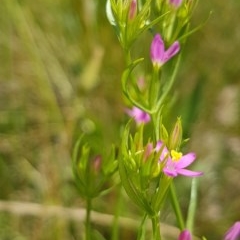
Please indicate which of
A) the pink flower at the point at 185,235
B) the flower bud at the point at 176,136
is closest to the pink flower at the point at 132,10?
the flower bud at the point at 176,136

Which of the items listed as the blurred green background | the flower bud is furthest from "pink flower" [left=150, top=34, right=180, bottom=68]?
the blurred green background

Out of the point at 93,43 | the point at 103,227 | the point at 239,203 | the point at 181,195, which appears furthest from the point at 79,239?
the point at 93,43

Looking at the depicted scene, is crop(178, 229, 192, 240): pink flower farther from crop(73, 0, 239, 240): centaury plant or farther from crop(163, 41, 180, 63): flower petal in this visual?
crop(163, 41, 180, 63): flower petal

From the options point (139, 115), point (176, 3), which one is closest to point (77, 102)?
point (139, 115)

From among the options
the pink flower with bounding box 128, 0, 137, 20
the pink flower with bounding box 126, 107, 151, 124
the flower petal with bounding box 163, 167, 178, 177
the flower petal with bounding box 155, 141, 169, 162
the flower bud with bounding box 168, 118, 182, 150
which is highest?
the pink flower with bounding box 128, 0, 137, 20

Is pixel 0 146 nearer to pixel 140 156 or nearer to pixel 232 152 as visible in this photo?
pixel 232 152
